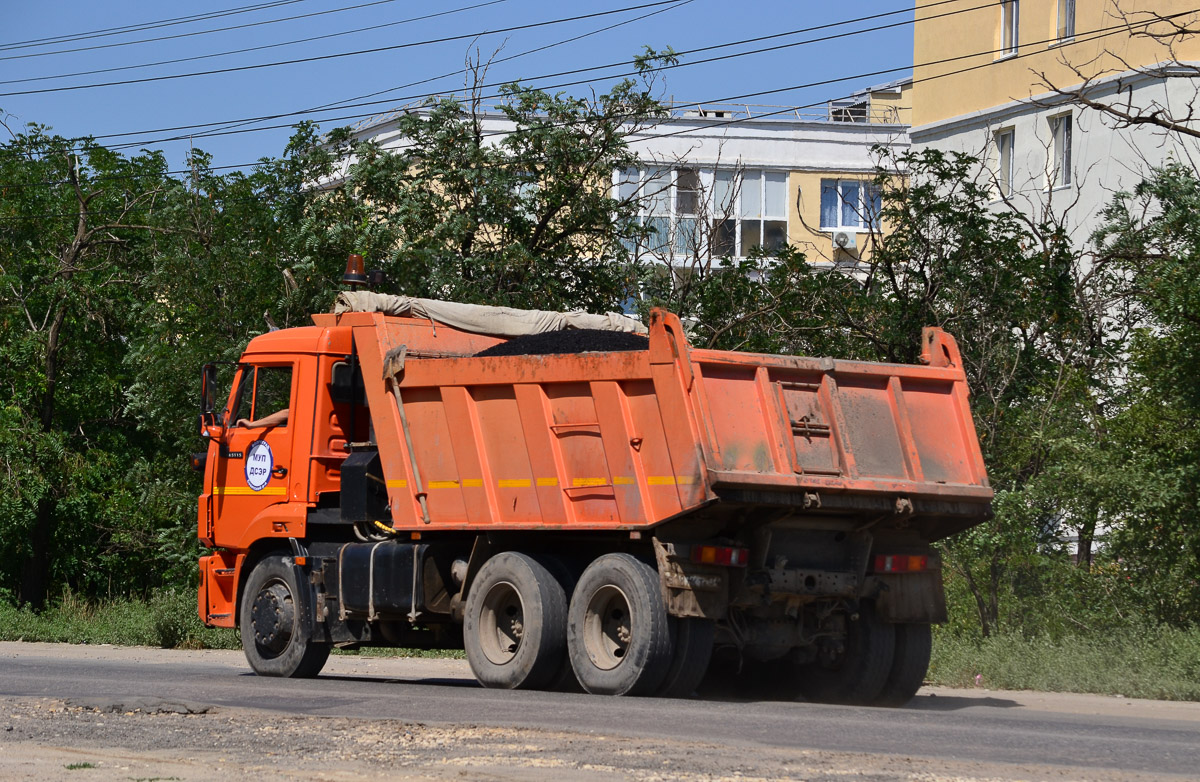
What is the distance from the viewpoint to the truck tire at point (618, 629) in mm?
11062

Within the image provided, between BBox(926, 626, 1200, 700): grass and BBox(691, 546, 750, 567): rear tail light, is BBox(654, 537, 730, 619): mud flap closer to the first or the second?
BBox(691, 546, 750, 567): rear tail light

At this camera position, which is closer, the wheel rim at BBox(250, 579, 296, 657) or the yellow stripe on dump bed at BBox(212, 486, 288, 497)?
the wheel rim at BBox(250, 579, 296, 657)

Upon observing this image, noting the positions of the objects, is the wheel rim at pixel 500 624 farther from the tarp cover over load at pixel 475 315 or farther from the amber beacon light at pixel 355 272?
the amber beacon light at pixel 355 272

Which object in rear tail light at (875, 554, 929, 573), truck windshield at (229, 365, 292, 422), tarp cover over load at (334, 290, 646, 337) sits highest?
tarp cover over load at (334, 290, 646, 337)

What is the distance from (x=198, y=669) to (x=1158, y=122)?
1152cm

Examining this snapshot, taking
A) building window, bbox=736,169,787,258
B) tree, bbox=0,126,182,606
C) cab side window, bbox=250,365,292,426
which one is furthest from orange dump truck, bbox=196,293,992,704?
building window, bbox=736,169,787,258

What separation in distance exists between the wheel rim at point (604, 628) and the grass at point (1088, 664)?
165 inches

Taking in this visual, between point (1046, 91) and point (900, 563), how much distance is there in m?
23.0

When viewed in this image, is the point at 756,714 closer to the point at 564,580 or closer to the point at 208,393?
the point at 564,580

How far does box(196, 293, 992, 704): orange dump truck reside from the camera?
11.1 m

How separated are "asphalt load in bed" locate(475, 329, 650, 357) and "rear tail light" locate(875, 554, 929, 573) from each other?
7.77 ft

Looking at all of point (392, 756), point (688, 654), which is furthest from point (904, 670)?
point (392, 756)

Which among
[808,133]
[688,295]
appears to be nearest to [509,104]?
[688,295]

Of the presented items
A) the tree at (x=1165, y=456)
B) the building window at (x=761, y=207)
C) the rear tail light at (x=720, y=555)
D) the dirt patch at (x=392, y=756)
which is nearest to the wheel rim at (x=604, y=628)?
the rear tail light at (x=720, y=555)
